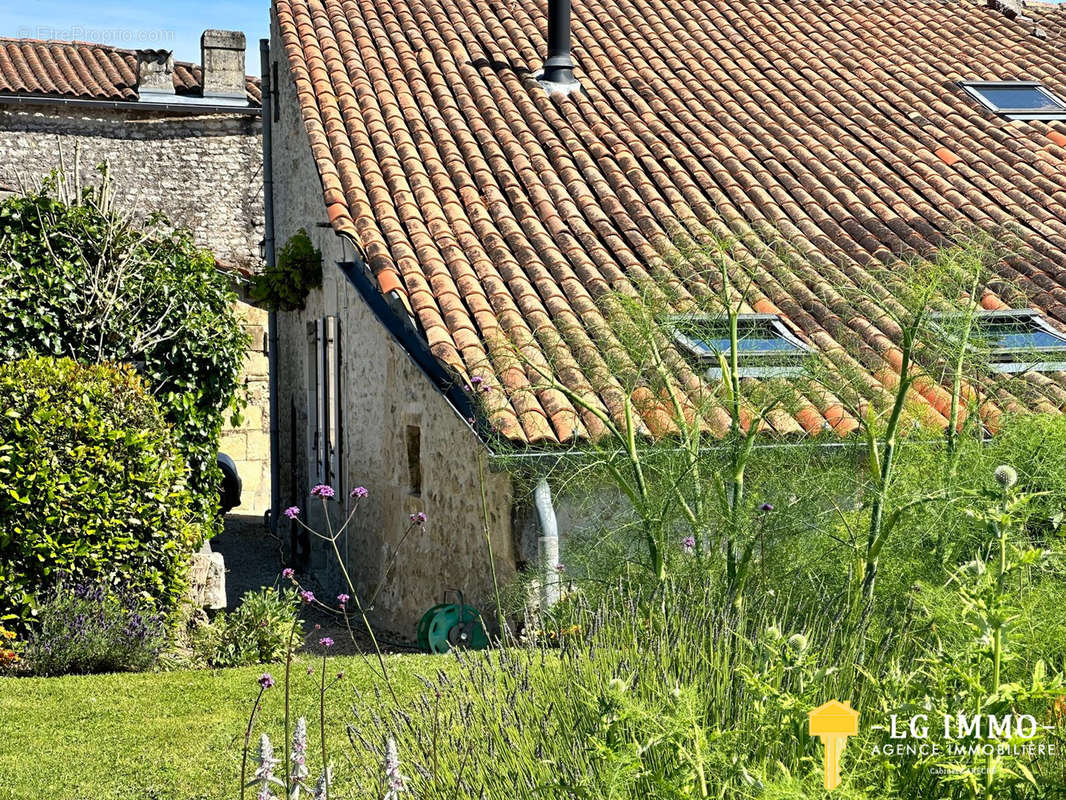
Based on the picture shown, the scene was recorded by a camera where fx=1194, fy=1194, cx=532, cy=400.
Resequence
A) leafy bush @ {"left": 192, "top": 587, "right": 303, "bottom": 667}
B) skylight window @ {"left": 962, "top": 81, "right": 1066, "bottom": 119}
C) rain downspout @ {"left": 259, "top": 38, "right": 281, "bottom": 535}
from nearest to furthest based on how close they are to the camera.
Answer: leafy bush @ {"left": 192, "top": 587, "right": 303, "bottom": 667} < skylight window @ {"left": 962, "top": 81, "right": 1066, "bottom": 119} < rain downspout @ {"left": 259, "top": 38, "right": 281, "bottom": 535}

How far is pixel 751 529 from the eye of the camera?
14.0ft

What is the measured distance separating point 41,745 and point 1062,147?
9935mm

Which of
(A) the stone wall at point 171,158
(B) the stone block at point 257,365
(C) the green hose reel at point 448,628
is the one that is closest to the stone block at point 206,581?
(C) the green hose reel at point 448,628

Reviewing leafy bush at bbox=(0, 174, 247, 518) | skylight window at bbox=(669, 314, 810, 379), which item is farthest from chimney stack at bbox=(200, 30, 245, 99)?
skylight window at bbox=(669, 314, 810, 379)

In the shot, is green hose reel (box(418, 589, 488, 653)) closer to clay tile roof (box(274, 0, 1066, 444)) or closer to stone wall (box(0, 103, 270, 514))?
clay tile roof (box(274, 0, 1066, 444))

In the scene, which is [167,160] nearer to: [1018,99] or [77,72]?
[77,72]

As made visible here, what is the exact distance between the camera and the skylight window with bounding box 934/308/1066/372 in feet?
17.7

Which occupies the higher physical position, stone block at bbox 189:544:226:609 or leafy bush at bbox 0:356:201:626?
leafy bush at bbox 0:356:201:626

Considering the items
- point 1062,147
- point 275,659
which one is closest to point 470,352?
point 275,659

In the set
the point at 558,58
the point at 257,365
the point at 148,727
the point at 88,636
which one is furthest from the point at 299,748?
the point at 257,365

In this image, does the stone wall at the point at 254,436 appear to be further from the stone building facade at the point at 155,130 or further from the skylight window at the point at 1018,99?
the skylight window at the point at 1018,99

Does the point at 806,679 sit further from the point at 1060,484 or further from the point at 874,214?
the point at 874,214

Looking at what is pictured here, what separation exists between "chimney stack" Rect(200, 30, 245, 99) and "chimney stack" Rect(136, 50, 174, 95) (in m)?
0.63

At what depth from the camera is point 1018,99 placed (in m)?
11.8
